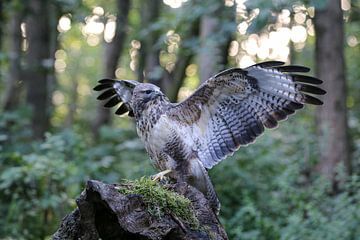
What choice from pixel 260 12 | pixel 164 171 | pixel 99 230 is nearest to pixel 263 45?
pixel 260 12

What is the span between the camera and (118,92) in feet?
21.3

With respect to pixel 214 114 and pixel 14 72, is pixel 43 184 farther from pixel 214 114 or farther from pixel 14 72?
pixel 14 72

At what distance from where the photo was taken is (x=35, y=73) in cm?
1115

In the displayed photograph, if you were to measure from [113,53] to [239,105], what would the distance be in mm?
9659

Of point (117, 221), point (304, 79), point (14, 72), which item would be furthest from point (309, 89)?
point (14, 72)

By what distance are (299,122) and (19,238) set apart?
4869 mm

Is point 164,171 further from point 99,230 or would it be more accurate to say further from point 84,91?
point 84,91

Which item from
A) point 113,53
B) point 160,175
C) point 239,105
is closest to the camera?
point 160,175

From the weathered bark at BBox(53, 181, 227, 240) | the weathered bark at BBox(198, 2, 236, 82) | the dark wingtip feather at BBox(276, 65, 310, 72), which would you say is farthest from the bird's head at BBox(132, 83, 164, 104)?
the weathered bark at BBox(198, 2, 236, 82)

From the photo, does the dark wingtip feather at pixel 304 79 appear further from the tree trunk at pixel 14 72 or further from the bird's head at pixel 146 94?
the tree trunk at pixel 14 72

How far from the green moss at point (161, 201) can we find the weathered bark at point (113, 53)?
10.7 m

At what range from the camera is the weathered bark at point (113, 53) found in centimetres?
1455

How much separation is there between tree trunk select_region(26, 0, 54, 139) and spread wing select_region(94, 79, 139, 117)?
15.2 feet

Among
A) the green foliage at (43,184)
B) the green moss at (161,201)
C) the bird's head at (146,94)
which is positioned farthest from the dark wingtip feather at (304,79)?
the green foliage at (43,184)
